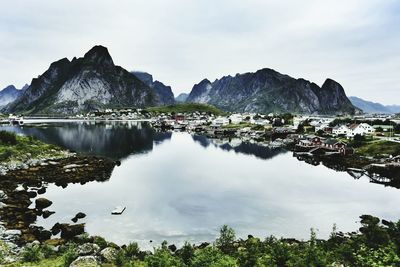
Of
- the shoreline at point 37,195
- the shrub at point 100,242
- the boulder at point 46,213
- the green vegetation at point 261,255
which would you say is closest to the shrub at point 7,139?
the shoreline at point 37,195

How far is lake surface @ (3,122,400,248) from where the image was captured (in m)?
44.6

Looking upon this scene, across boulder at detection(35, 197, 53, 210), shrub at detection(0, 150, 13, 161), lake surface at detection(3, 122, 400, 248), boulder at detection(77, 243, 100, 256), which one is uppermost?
shrub at detection(0, 150, 13, 161)

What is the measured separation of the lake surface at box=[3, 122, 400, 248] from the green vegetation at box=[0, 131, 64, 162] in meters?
21.6

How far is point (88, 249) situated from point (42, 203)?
77.3 ft

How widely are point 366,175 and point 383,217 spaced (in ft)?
105

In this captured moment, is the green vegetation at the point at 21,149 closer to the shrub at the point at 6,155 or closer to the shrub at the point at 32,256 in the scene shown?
the shrub at the point at 6,155

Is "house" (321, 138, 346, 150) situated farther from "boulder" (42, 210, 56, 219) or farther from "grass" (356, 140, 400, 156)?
"boulder" (42, 210, 56, 219)

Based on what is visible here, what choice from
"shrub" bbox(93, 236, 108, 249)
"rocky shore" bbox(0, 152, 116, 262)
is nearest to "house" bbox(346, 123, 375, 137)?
"rocky shore" bbox(0, 152, 116, 262)

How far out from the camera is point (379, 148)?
9962 centimetres

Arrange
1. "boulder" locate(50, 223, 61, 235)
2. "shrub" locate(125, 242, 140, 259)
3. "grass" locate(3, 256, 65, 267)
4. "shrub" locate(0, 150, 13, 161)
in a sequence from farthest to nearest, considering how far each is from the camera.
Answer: "shrub" locate(0, 150, 13, 161) → "boulder" locate(50, 223, 61, 235) → "shrub" locate(125, 242, 140, 259) → "grass" locate(3, 256, 65, 267)

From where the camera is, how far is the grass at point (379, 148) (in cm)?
9362

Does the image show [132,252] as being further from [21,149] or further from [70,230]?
[21,149]

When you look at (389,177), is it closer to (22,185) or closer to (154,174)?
(154,174)

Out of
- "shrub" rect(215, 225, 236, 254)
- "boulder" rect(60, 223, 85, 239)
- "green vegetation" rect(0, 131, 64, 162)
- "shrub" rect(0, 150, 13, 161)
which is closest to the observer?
"shrub" rect(215, 225, 236, 254)
